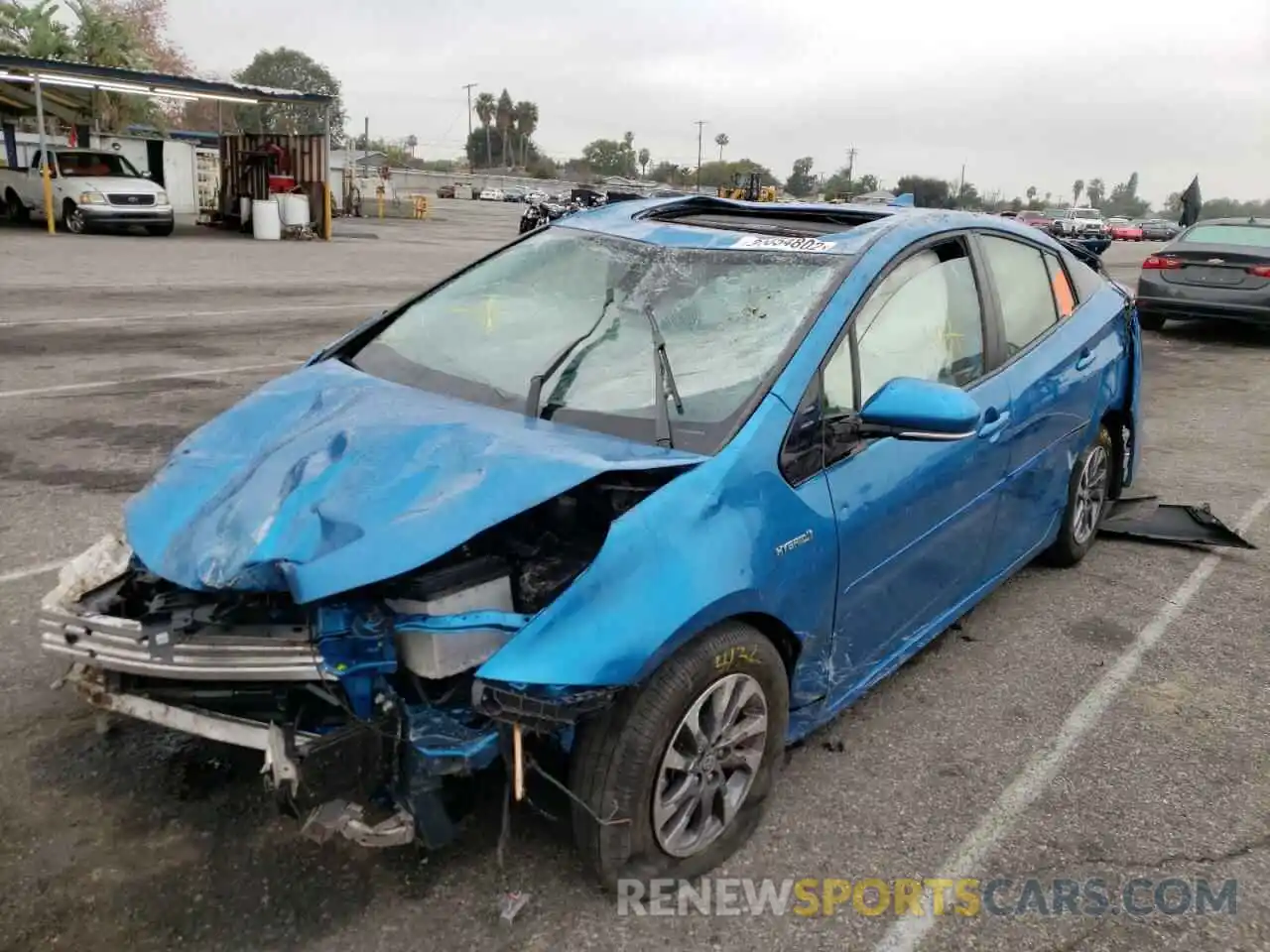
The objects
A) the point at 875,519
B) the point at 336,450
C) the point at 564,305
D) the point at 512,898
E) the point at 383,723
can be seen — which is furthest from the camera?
the point at 564,305

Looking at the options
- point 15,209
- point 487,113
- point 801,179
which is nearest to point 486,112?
point 487,113

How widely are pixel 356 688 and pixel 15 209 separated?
26.7m

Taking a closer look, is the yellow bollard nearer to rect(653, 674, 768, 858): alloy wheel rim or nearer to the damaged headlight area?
the damaged headlight area

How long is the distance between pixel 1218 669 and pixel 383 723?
10.9 feet

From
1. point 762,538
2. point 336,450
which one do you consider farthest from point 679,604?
point 336,450

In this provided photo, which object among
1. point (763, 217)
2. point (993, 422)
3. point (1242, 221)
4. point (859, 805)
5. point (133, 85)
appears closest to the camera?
point (859, 805)

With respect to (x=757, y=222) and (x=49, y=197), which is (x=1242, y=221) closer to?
(x=757, y=222)

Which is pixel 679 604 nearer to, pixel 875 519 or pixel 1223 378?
pixel 875 519

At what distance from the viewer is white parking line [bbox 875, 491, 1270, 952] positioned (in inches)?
101

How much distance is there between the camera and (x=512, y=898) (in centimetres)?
252

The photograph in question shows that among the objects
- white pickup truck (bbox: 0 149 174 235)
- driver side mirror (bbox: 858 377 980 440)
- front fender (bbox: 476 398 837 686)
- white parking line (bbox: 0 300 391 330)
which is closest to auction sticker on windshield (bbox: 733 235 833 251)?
driver side mirror (bbox: 858 377 980 440)

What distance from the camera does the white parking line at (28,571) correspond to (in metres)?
4.23

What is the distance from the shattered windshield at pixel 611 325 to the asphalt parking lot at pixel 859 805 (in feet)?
4.05

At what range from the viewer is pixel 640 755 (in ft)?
7.78
